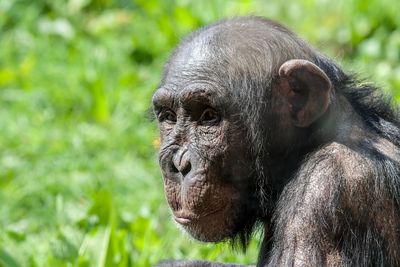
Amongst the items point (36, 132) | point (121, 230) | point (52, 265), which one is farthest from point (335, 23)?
point (52, 265)

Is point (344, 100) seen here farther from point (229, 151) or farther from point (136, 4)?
point (136, 4)

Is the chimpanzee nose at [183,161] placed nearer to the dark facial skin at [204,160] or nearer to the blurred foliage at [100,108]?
the dark facial skin at [204,160]

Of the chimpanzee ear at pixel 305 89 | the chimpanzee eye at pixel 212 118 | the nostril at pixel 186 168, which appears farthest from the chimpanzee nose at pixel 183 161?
the chimpanzee ear at pixel 305 89

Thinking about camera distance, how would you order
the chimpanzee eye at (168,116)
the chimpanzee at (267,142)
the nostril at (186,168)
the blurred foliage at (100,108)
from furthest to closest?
1. the blurred foliage at (100,108)
2. the chimpanzee eye at (168,116)
3. the nostril at (186,168)
4. the chimpanzee at (267,142)

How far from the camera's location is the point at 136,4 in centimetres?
1180

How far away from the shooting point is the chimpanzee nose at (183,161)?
5461mm

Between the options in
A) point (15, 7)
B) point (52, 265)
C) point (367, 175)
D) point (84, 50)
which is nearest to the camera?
point (367, 175)

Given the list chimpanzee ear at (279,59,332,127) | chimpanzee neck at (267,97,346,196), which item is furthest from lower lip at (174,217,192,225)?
chimpanzee ear at (279,59,332,127)

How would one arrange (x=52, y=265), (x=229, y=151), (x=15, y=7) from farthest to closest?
1. (x=15, y=7)
2. (x=52, y=265)
3. (x=229, y=151)

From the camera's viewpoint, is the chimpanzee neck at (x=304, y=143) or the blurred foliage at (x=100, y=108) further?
the blurred foliage at (x=100, y=108)

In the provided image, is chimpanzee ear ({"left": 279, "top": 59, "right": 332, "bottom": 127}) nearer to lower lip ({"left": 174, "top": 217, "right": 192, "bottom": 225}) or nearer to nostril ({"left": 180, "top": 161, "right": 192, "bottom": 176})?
nostril ({"left": 180, "top": 161, "right": 192, "bottom": 176})

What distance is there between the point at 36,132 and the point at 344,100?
14.5 ft

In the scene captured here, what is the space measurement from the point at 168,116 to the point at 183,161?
0.32 metres

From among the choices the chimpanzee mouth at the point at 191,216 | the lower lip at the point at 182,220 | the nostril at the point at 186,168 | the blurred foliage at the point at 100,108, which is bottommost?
the blurred foliage at the point at 100,108
